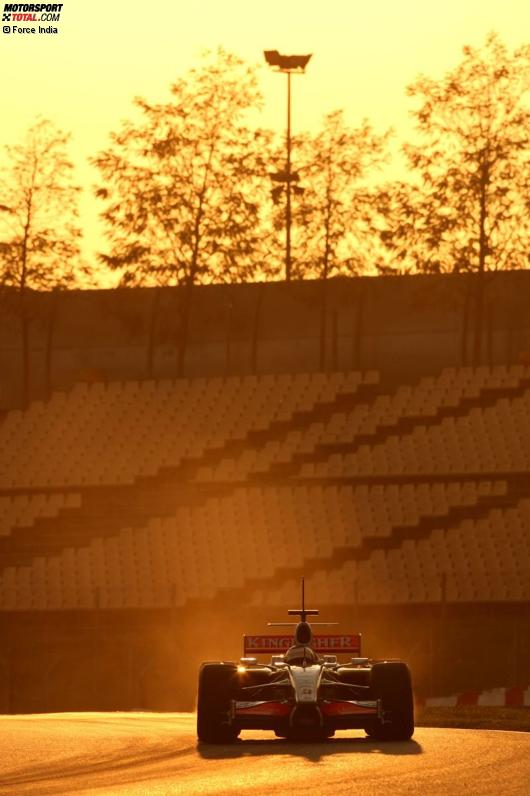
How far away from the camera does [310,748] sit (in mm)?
15969

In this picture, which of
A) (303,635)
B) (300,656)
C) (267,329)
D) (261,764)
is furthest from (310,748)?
(267,329)

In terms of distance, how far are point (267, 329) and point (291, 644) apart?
32393 millimetres

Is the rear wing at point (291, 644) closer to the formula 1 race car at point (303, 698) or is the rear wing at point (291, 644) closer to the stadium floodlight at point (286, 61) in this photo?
the formula 1 race car at point (303, 698)

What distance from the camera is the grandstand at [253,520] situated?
34406 mm

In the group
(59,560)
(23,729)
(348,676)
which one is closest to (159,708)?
(59,560)

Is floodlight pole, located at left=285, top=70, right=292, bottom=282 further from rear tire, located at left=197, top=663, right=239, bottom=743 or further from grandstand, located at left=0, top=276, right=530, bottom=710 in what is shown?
rear tire, located at left=197, top=663, right=239, bottom=743

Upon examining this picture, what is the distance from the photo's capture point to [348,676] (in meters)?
17.2

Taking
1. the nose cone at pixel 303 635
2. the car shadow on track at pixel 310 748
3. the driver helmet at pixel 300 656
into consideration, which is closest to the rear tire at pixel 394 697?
the car shadow on track at pixel 310 748

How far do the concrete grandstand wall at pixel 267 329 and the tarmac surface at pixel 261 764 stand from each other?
3018 centimetres

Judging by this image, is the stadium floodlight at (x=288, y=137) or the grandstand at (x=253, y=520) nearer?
the grandstand at (x=253, y=520)

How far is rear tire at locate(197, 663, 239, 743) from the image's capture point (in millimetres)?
16734

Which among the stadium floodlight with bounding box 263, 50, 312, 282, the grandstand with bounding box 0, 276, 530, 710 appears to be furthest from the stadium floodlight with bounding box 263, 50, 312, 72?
the grandstand with bounding box 0, 276, 530, 710

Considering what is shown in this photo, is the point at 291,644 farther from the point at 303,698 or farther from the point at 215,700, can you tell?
the point at 303,698

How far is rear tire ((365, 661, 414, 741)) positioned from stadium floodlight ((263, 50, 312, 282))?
33.2 m
